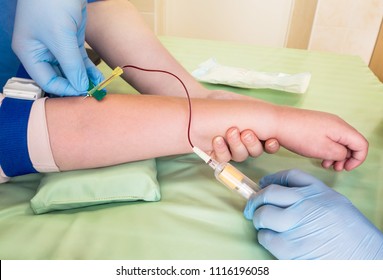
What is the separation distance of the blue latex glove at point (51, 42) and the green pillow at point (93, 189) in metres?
0.17

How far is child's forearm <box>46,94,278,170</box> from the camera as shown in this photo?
23.3 inches

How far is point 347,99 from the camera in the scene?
1020mm

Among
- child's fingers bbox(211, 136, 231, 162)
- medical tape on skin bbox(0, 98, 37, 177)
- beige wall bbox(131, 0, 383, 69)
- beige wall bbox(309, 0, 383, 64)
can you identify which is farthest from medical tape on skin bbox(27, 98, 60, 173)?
beige wall bbox(309, 0, 383, 64)

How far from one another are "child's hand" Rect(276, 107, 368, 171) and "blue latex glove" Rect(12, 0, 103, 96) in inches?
16.2

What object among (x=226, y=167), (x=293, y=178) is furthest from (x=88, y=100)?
(x=293, y=178)

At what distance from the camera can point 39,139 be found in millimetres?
572

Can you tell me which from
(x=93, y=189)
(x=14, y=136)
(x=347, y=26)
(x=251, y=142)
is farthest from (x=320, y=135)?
(x=347, y=26)

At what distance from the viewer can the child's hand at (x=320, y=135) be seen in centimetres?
61

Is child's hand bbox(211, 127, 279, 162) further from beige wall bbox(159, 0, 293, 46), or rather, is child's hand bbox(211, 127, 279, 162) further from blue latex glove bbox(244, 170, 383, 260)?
beige wall bbox(159, 0, 293, 46)

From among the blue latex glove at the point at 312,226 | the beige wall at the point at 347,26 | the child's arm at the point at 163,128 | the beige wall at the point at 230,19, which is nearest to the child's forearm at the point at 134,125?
the child's arm at the point at 163,128

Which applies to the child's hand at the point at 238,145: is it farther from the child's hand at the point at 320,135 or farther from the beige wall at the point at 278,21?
A: the beige wall at the point at 278,21

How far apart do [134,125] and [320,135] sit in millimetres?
368

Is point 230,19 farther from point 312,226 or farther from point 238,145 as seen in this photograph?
point 312,226
